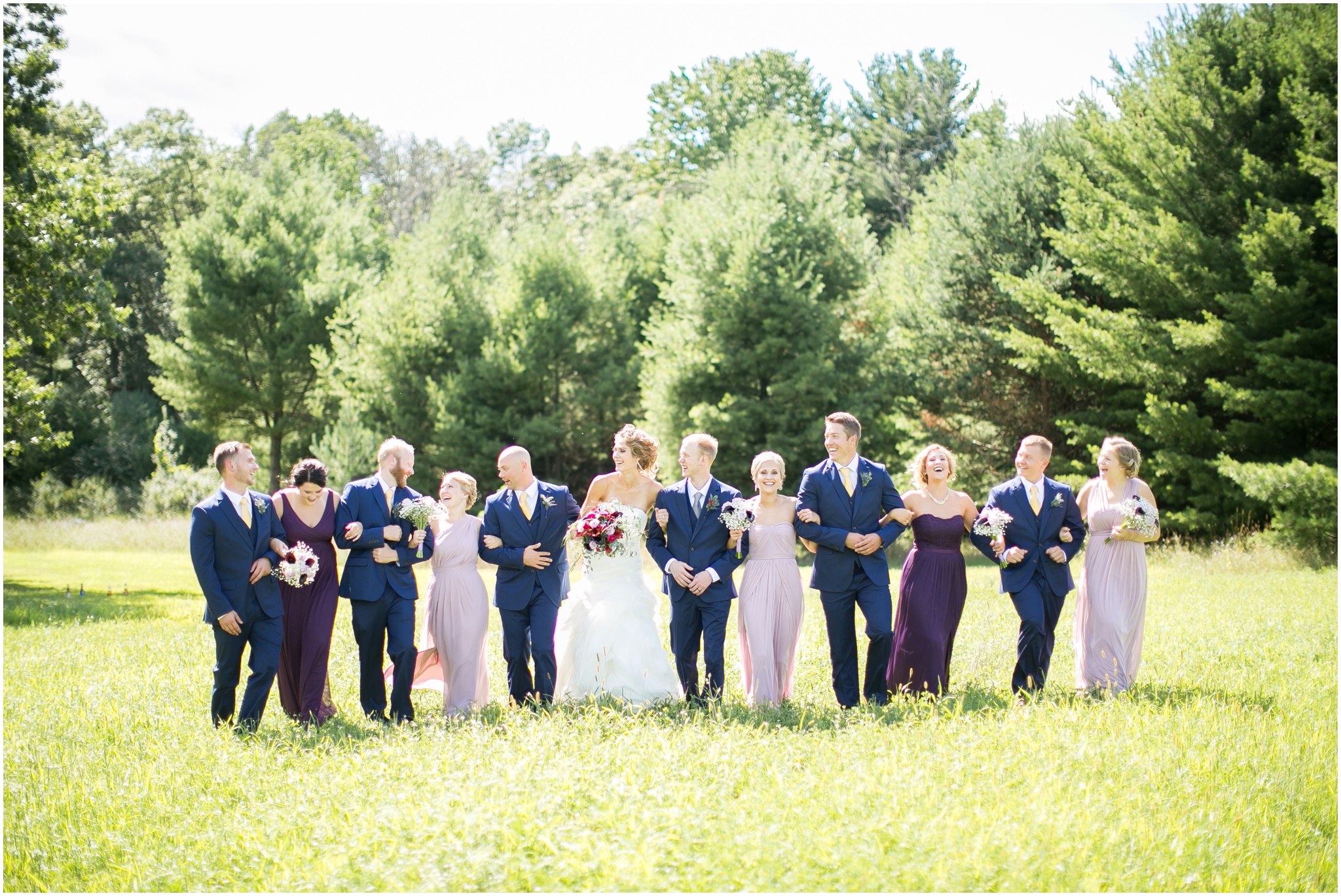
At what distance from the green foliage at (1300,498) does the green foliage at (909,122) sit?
28.2m

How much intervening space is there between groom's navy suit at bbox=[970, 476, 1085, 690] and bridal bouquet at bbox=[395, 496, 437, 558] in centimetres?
423

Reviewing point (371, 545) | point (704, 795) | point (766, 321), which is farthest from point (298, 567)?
point (766, 321)

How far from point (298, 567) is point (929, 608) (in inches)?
185

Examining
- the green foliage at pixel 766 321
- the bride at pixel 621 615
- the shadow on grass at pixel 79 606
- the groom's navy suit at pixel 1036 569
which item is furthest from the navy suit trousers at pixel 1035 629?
the green foliage at pixel 766 321

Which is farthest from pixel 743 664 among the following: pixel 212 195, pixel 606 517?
pixel 212 195

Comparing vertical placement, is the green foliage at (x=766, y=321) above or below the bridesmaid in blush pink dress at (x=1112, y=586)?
above

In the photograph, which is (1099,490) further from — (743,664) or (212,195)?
Result: (212,195)

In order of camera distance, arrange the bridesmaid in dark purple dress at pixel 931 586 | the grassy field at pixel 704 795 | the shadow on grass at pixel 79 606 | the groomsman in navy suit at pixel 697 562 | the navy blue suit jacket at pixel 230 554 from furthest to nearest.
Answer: the shadow on grass at pixel 79 606 → the bridesmaid in dark purple dress at pixel 931 586 → the groomsman in navy suit at pixel 697 562 → the navy blue suit jacket at pixel 230 554 → the grassy field at pixel 704 795

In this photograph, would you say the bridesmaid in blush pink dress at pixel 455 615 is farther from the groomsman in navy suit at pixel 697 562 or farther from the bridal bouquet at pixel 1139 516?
the bridal bouquet at pixel 1139 516

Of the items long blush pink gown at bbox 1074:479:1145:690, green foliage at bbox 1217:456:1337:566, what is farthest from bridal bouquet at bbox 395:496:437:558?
green foliage at bbox 1217:456:1337:566

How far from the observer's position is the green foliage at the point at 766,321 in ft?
86.4

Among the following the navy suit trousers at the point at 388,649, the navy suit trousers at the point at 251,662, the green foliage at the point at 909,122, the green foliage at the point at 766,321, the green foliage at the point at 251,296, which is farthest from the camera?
the green foliage at the point at 909,122

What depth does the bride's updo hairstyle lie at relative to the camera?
25.9 ft

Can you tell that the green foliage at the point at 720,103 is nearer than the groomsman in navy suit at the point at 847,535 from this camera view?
No
